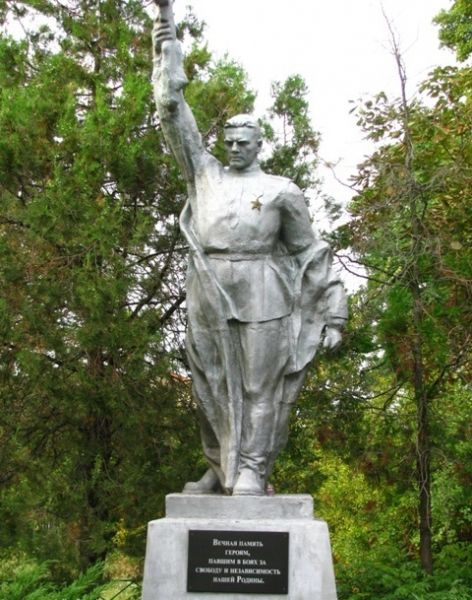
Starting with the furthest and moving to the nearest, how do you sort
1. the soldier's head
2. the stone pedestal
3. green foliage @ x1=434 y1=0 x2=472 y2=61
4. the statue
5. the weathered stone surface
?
green foliage @ x1=434 y1=0 x2=472 y2=61
the soldier's head
the statue
the weathered stone surface
the stone pedestal

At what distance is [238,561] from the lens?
5113 millimetres

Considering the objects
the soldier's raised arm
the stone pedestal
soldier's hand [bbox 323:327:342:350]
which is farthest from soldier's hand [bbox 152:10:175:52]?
the stone pedestal

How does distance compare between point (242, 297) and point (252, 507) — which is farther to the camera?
point (242, 297)

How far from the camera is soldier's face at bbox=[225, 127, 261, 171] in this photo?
5.78 metres

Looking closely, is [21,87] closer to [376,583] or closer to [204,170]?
Result: [204,170]

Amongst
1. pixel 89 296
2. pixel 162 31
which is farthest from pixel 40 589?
pixel 162 31

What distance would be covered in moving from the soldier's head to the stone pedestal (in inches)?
80.1

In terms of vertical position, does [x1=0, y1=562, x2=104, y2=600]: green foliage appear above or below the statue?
below

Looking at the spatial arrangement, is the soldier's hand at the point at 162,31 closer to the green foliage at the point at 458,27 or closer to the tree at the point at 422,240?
the tree at the point at 422,240

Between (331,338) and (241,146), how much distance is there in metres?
1.30

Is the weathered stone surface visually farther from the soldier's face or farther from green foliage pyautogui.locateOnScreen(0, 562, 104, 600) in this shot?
the soldier's face

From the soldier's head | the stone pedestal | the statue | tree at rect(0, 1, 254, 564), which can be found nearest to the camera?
the stone pedestal

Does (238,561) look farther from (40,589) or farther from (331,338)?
(331,338)

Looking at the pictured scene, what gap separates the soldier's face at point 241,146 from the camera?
5.78 metres
